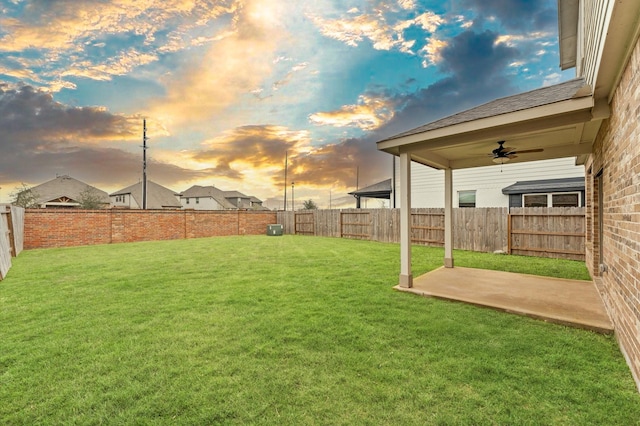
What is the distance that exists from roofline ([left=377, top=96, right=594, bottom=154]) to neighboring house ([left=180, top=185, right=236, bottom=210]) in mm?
43135

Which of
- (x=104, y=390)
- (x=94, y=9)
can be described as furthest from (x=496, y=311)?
(x=94, y=9)

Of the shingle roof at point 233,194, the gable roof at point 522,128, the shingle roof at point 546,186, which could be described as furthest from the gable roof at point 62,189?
the shingle roof at point 546,186

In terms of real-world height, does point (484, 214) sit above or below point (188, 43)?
below

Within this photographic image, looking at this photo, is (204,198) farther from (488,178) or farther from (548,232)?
(548,232)

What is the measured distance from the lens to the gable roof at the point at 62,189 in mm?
29969

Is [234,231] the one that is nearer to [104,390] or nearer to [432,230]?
[432,230]

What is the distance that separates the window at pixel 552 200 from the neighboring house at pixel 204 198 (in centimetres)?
4113

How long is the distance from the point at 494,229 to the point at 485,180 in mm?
4440

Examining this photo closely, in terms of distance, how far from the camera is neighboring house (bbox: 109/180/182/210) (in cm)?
3641

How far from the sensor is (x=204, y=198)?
45156mm

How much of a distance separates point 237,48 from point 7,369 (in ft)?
38.5

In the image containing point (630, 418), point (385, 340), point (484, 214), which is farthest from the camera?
point (484, 214)

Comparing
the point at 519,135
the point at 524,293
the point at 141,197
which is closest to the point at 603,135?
the point at 519,135

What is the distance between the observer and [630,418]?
6.24 ft
